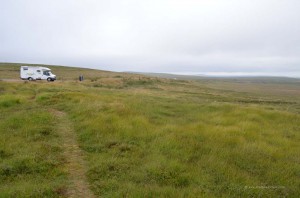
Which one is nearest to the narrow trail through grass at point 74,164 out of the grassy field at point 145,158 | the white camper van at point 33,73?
the grassy field at point 145,158

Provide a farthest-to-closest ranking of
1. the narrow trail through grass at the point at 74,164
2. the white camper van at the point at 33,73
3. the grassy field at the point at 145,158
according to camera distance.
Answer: the white camper van at the point at 33,73
the grassy field at the point at 145,158
the narrow trail through grass at the point at 74,164

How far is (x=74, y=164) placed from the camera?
23.6ft

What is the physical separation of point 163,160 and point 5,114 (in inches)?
388

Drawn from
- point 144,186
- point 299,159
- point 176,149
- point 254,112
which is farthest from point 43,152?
point 254,112

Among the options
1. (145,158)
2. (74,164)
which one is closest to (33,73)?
(74,164)

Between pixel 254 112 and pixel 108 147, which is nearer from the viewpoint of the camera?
pixel 108 147

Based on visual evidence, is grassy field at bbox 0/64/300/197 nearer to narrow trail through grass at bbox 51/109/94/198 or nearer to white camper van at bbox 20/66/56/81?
narrow trail through grass at bbox 51/109/94/198

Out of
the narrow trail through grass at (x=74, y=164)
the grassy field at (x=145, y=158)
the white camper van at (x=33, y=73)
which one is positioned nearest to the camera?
the narrow trail through grass at (x=74, y=164)

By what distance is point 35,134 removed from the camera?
9.55m

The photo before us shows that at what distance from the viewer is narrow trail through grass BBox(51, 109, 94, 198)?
570 centimetres

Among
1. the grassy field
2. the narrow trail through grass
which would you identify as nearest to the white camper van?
the grassy field

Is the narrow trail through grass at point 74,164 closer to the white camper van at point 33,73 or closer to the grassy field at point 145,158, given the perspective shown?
the grassy field at point 145,158

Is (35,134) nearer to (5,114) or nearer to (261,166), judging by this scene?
(5,114)

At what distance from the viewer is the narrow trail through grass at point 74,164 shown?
5695 millimetres
